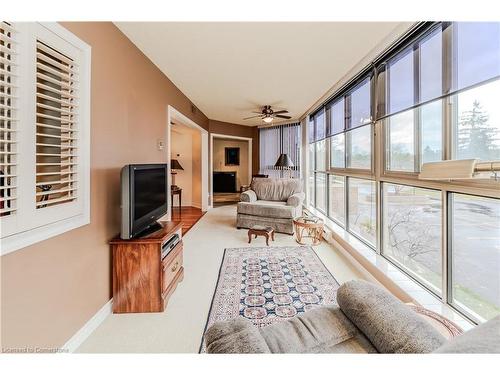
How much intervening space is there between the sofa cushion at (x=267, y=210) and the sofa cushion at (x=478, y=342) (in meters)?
3.37

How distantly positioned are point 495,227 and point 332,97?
3.18m

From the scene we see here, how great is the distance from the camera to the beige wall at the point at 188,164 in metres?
6.38

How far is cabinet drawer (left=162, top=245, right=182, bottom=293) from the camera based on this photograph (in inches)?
74.4

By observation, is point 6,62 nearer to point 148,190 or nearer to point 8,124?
point 8,124

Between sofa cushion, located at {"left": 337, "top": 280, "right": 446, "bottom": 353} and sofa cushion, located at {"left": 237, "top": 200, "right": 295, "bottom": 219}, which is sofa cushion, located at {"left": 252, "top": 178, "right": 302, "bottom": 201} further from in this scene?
sofa cushion, located at {"left": 337, "top": 280, "right": 446, "bottom": 353}

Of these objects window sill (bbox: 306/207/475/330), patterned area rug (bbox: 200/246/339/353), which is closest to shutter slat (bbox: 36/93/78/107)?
patterned area rug (bbox: 200/246/339/353)

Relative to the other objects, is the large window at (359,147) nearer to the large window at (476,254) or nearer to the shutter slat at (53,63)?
the large window at (476,254)

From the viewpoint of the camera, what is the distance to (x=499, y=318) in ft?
2.02

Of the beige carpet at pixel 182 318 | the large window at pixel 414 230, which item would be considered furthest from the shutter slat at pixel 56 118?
the large window at pixel 414 230

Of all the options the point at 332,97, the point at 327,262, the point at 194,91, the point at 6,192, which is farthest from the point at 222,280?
the point at 332,97

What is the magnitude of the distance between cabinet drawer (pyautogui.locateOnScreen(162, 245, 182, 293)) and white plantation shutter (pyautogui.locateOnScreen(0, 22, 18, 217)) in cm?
108

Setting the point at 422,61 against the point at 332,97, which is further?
the point at 332,97

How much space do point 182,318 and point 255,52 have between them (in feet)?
9.08
